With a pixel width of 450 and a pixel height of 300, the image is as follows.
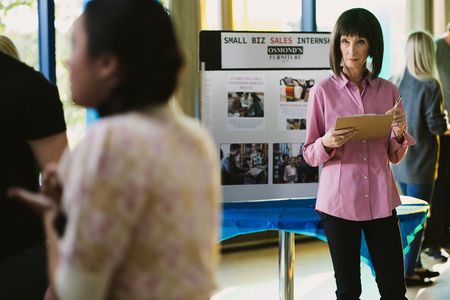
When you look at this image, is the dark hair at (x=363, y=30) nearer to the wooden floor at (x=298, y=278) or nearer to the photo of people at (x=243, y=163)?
the photo of people at (x=243, y=163)

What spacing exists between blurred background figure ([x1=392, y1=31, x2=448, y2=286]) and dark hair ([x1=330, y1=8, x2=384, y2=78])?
1963 mm

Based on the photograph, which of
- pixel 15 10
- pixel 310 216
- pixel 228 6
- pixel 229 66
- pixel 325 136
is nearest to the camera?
pixel 325 136

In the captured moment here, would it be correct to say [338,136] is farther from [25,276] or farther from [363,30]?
[25,276]

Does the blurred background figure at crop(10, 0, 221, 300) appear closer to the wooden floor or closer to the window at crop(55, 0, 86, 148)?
the wooden floor

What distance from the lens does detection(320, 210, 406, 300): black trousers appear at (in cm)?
252

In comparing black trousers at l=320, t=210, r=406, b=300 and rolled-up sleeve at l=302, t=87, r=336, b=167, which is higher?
rolled-up sleeve at l=302, t=87, r=336, b=167

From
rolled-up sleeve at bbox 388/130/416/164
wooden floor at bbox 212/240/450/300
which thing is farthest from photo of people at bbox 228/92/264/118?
wooden floor at bbox 212/240/450/300

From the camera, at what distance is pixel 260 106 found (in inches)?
128

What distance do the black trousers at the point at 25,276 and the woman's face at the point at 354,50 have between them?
1387mm

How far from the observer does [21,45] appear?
427 centimetres

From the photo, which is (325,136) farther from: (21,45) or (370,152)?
(21,45)

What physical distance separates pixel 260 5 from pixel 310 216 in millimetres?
3042

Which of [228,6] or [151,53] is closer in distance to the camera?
[151,53]

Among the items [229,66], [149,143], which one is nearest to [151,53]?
[149,143]
